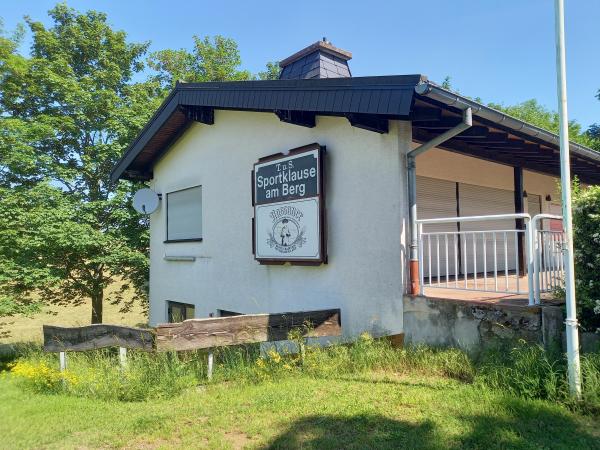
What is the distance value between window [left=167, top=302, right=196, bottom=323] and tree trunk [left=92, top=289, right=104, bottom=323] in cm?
451

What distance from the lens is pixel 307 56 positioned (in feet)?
28.9

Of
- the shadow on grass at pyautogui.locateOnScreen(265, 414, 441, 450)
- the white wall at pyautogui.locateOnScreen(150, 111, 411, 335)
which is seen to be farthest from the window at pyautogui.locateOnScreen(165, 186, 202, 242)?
the shadow on grass at pyautogui.locateOnScreen(265, 414, 441, 450)

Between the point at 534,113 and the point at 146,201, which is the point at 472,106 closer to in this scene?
the point at 146,201

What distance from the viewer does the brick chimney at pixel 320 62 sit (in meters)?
8.45

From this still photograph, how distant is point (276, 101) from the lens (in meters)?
6.89

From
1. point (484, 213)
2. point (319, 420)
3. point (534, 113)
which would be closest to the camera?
point (319, 420)

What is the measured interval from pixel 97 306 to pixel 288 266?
989 centimetres

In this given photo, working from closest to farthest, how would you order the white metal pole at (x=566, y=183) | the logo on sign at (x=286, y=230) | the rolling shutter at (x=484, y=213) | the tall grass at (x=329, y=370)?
the white metal pole at (x=566, y=183), the tall grass at (x=329, y=370), the logo on sign at (x=286, y=230), the rolling shutter at (x=484, y=213)

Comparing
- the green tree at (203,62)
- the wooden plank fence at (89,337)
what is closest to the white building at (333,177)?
the wooden plank fence at (89,337)

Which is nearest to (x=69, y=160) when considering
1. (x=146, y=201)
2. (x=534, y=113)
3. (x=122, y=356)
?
(x=146, y=201)

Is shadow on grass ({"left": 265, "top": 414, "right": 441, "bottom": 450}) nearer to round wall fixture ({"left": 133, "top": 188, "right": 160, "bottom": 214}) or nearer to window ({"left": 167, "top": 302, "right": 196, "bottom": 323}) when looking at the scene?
window ({"left": 167, "top": 302, "right": 196, "bottom": 323})

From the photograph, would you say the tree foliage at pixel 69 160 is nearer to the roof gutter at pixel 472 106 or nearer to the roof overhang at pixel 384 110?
the roof overhang at pixel 384 110

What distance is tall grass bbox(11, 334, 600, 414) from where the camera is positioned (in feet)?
12.9

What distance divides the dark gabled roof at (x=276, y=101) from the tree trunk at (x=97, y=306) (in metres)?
4.84
